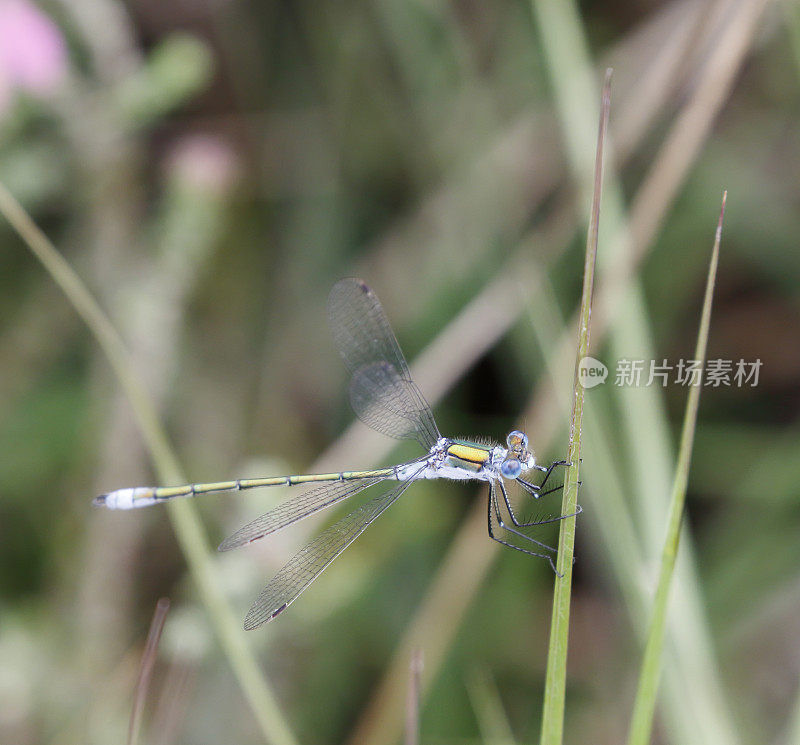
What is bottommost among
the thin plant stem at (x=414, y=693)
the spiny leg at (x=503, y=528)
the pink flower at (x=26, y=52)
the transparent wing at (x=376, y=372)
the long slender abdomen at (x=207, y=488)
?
the thin plant stem at (x=414, y=693)

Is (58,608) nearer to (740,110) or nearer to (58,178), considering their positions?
(58,178)

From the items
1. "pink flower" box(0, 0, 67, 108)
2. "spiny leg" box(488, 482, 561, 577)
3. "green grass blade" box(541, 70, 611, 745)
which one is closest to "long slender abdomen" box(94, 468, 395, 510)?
"spiny leg" box(488, 482, 561, 577)

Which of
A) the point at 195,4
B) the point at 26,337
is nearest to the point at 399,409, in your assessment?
the point at 26,337

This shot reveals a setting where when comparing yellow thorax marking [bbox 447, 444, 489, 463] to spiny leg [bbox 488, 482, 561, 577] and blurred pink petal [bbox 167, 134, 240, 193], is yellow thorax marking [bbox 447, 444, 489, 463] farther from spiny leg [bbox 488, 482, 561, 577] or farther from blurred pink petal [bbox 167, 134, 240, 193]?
blurred pink petal [bbox 167, 134, 240, 193]

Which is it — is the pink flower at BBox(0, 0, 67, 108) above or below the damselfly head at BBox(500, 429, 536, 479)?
above

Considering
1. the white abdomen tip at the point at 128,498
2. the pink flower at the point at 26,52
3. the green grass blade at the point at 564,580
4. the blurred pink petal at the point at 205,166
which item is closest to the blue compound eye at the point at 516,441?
the green grass blade at the point at 564,580

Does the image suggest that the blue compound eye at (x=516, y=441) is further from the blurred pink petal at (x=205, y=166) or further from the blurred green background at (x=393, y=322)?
the blurred pink petal at (x=205, y=166)
